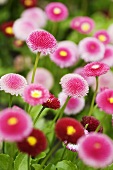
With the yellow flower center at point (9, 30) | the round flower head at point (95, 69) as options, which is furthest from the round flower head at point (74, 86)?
the yellow flower center at point (9, 30)

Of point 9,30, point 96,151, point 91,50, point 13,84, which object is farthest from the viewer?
point 9,30

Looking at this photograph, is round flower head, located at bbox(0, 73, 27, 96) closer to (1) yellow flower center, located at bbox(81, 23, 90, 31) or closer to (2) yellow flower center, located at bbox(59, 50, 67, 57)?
(2) yellow flower center, located at bbox(59, 50, 67, 57)

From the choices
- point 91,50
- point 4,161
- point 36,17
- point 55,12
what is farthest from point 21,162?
point 36,17

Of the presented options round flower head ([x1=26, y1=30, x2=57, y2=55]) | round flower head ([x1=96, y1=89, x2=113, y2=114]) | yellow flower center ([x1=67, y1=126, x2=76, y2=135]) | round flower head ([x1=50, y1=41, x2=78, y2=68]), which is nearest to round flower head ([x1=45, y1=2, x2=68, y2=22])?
round flower head ([x1=50, y1=41, x2=78, y2=68])

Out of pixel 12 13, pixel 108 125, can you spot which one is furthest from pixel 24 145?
pixel 12 13

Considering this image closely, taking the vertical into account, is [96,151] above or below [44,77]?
above

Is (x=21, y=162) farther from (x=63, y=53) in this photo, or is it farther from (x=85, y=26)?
(x=85, y=26)

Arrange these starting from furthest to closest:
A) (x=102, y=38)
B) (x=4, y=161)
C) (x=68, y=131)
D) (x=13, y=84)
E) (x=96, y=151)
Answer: (x=102, y=38)
(x=4, y=161)
(x=13, y=84)
(x=68, y=131)
(x=96, y=151)
